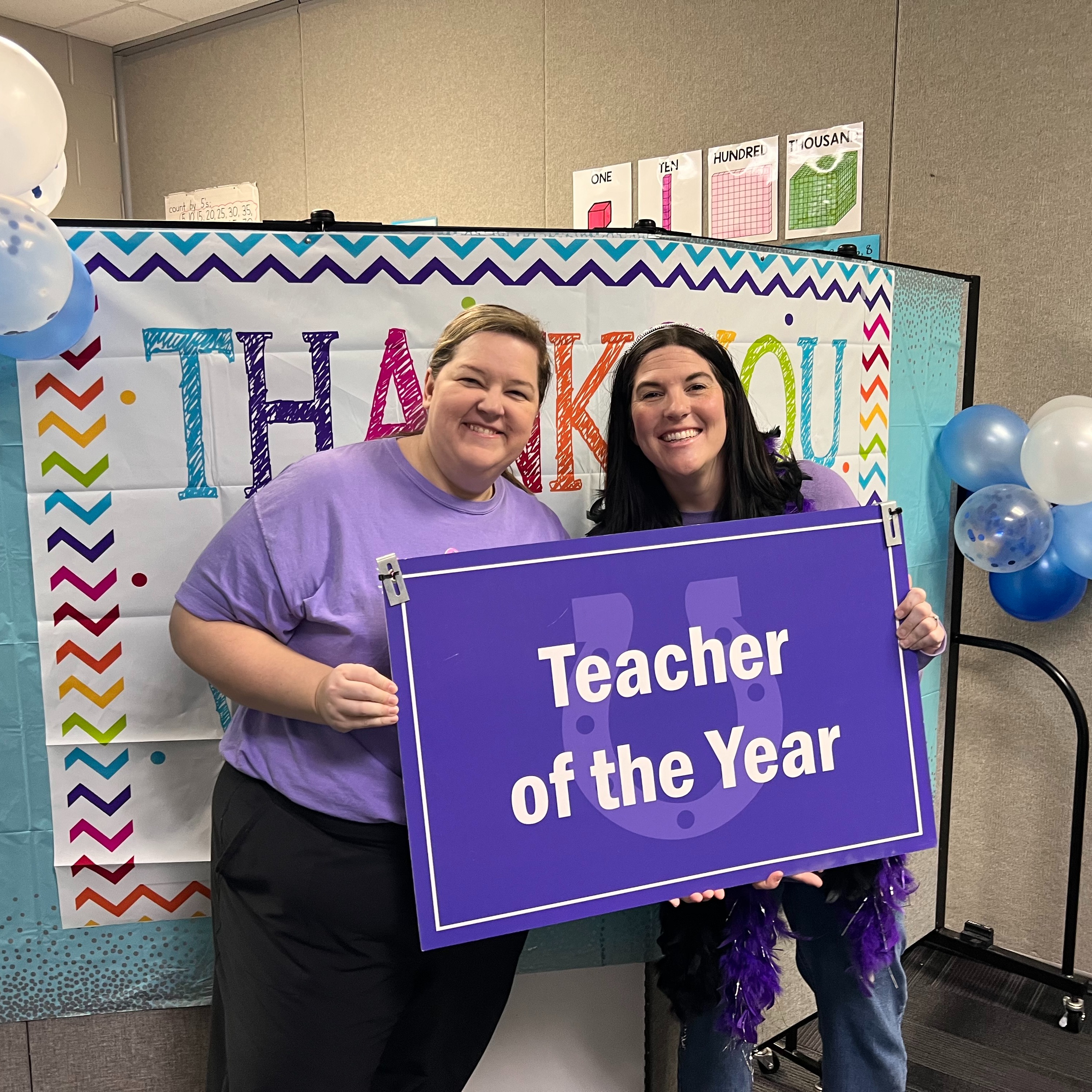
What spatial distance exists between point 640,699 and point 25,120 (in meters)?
1.05

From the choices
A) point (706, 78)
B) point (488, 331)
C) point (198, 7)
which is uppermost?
point (198, 7)

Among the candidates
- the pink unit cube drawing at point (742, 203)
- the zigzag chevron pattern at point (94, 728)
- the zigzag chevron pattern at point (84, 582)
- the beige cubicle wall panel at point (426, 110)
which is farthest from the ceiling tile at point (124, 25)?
the zigzag chevron pattern at point (94, 728)

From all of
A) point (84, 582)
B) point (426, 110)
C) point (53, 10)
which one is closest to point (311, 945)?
point (84, 582)

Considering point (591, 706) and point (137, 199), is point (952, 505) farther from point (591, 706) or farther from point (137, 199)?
point (137, 199)

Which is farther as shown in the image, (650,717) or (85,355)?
(85,355)

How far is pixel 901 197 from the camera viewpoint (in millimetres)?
2273

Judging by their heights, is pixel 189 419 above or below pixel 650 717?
above

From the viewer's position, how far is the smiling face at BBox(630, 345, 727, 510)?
130 cm

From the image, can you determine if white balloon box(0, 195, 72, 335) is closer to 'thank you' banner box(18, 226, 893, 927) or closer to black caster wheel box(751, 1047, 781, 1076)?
'thank you' banner box(18, 226, 893, 927)

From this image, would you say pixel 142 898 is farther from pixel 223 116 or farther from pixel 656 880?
pixel 223 116

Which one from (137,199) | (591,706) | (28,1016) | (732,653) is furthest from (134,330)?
(137,199)

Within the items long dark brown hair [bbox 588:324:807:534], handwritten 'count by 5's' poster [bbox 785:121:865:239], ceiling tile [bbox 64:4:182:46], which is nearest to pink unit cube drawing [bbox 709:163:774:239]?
handwritten 'count by 5's' poster [bbox 785:121:865:239]

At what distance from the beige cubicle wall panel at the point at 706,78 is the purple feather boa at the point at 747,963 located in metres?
1.69

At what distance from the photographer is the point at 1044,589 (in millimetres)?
1980
